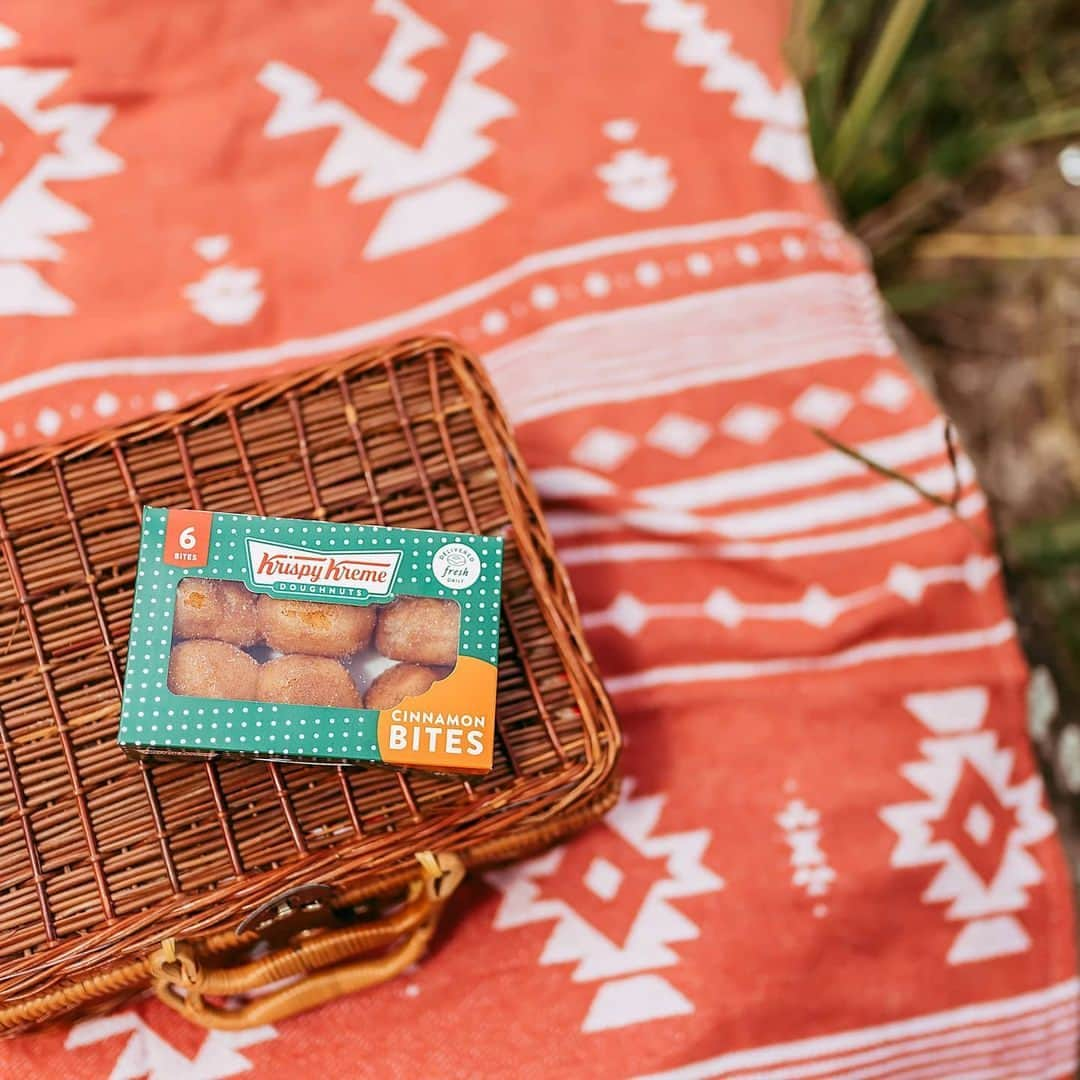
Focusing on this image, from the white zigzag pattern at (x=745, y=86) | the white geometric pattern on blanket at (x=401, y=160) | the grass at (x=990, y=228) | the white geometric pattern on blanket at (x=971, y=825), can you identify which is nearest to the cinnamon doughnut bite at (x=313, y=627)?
the white geometric pattern on blanket at (x=401, y=160)

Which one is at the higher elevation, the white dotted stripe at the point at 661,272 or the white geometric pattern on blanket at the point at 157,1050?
the white dotted stripe at the point at 661,272

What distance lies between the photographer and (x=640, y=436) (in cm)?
101

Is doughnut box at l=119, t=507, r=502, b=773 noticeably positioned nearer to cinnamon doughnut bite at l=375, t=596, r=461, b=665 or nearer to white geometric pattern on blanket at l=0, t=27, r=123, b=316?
cinnamon doughnut bite at l=375, t=596, r=461, b=665

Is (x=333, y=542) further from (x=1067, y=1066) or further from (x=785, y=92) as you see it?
(x=1067, y=1066)

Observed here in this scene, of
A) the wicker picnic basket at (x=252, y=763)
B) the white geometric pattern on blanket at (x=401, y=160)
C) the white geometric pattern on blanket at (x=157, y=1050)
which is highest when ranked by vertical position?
the white geometric pattern on blanket at (x=401, y=160)

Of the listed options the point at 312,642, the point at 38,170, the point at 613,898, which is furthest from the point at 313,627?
the point at 38,170

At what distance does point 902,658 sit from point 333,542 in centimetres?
61

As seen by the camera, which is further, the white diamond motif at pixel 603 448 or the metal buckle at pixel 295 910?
the white diamond motif at pixel 603 448

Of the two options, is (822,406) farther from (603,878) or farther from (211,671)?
(211,671)

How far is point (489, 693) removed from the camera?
708 millimetres

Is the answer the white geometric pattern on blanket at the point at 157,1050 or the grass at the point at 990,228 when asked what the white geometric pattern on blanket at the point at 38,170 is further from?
the grass at the point at 990,228

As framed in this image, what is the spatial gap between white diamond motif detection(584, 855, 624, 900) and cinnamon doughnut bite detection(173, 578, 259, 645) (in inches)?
16.7

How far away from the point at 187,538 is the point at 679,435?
51 cm

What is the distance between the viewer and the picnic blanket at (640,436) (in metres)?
0.92
